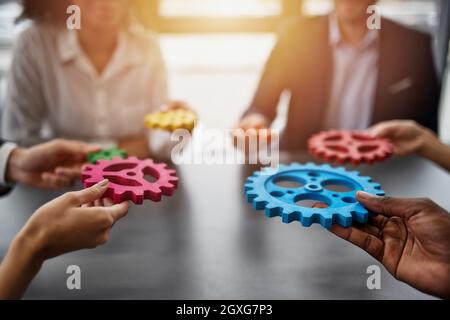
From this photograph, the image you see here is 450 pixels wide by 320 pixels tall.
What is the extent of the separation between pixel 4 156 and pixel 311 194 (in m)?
0.58

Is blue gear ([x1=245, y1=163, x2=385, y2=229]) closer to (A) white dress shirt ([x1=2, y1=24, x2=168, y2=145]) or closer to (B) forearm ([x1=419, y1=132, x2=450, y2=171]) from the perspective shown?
(B) forearm ([x1=419, y1=132, x2=450, y2=171])

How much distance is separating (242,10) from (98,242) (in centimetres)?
153

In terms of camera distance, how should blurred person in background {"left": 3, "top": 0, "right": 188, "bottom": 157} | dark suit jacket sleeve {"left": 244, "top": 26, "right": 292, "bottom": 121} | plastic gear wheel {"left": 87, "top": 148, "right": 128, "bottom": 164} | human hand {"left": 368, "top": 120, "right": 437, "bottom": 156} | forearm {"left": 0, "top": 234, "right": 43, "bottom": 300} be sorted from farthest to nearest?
dark suit jacket sleeve {"left": 244, "top": 26, "right": 292, "bottom": 121} < blurred person in background {"left": 3, "top": 0, "right": 188, "bottom": 157} < human hand {"left": 368, "top": 120, "right": 437, "bottom": 156} < plastic gear wheel {"left": 87, "top": 148, "right": 128, "bottom": 164} < forearm {"left": 0, "top": 234, "right": 43, "bottom": 300}

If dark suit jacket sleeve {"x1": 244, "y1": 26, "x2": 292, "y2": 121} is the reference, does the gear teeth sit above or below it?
below

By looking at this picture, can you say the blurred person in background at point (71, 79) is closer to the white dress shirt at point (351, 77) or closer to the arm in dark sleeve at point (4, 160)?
the arm in dark sleeve at point (4, 160)

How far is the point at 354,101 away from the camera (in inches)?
50.3

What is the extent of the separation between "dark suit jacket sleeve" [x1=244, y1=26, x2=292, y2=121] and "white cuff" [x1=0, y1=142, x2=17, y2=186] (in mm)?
700

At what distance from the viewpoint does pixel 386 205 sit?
0.61m

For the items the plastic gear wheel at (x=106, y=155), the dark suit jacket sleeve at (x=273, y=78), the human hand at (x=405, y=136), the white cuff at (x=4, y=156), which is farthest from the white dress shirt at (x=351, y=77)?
the white cuff at (x=4, y=156)

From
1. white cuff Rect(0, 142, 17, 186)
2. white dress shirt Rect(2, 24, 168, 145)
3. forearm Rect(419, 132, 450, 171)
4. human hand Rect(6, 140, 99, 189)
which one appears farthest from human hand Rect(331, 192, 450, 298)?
white dress shirt Rect(2, 24, 168, 145)

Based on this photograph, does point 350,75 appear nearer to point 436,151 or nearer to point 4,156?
point 436,151

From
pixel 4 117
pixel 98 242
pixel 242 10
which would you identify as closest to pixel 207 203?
pixel 98 242

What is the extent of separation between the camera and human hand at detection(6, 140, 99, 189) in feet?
2.76

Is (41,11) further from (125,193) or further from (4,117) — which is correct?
(125,193)
